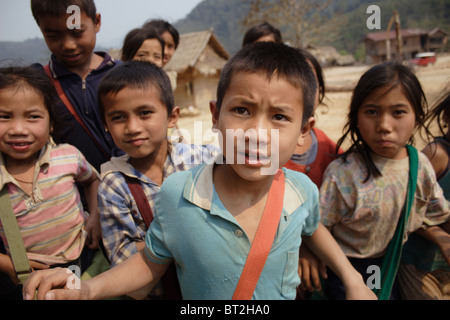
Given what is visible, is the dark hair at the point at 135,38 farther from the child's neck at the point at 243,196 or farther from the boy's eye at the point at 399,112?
the boy's eye at the point at 399,112

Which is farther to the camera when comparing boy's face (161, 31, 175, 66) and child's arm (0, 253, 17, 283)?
boy's face (161, 31, 175, 66)

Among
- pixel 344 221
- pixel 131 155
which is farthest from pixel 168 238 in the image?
pixel 344 221

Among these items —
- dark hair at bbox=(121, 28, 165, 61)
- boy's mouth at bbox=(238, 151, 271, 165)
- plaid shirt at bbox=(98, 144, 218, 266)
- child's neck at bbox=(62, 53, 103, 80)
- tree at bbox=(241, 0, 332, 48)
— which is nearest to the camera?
boy's mouth at bbox=(238, 151, 271, 165)

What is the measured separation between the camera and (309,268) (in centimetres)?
157

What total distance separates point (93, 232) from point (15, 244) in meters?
0.37

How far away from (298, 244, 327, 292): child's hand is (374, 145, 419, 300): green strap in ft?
1.49

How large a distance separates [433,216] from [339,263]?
2.74 ft

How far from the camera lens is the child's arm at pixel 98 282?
0.99 meters

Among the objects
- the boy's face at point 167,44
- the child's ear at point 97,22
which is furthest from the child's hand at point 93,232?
the boy's face at point 167,44

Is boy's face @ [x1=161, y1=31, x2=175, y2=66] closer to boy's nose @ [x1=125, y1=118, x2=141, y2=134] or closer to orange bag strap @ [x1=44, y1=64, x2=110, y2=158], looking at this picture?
orange bag strap @ [x1=44, y1=64, x2=110, y2=158]

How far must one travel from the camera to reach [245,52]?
124 cm

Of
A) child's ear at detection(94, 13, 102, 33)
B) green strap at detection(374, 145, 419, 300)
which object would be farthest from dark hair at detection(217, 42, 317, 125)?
child's ear at detection(94, 13, 102, 33)

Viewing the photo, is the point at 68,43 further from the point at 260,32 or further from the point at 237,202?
the point at 260,32

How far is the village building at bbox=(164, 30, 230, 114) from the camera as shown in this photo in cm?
1536
